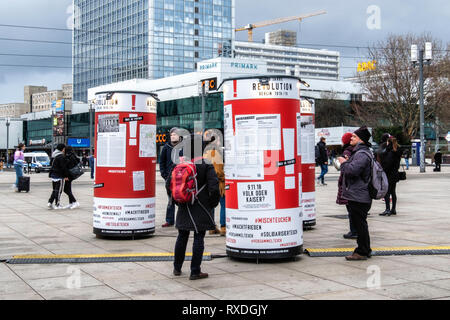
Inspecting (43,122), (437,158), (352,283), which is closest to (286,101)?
(352,283)

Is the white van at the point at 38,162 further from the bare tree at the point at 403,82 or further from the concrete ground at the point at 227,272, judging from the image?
the concrete ground at the point at 227,272

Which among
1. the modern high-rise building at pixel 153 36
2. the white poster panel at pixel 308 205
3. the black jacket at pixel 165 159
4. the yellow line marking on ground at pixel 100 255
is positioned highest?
the modern high-rise building at pixel 153 36

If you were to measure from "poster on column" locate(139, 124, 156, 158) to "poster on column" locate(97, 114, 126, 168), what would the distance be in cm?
31

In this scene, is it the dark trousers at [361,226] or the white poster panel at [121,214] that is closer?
the dark trousers at [361,226]

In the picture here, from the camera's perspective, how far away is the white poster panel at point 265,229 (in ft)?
24.1

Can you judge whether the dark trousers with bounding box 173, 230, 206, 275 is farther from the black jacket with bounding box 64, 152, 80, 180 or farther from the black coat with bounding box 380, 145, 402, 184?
the black jacket with bounding box 64, 152, 80, 180

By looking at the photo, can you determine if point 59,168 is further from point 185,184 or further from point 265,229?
point 185,184

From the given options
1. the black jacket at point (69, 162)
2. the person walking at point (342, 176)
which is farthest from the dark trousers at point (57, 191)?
the person walking at point (342, 176)

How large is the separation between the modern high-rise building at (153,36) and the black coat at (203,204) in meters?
A: 111

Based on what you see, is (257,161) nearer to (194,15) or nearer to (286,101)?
(286,101)

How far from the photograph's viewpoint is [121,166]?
31.4ft

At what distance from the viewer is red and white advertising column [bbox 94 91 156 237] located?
958 cm

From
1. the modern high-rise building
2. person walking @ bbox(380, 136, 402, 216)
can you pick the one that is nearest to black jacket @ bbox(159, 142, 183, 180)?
person walking @ bbox(380, 136, 402, 216)

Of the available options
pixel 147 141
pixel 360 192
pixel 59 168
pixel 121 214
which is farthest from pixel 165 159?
pixel 59 168
